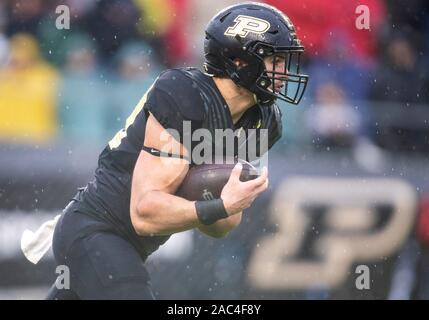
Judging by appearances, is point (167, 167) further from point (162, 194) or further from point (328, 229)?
point (328, 229)

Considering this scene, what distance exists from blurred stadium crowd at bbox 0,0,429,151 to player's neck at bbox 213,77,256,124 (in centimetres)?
232

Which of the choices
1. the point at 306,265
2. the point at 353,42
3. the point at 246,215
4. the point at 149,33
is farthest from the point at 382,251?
the point at 149,33

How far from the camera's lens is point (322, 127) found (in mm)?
7039

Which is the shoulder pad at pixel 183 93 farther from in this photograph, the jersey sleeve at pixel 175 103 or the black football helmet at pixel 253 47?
the black football helmet at pixel 253 47

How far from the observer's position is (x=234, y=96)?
430cm

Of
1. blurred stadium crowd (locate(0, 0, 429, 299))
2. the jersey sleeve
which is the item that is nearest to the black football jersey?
the jersey sleeve

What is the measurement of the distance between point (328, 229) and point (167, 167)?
9.65 feet

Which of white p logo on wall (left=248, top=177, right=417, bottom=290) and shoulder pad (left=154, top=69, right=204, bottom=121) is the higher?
shoulder pad (left=154, top=69, right=204, bottom=121)

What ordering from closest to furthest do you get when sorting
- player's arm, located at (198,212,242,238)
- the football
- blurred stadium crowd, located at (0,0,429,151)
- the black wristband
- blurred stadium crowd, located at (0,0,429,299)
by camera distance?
the black wristband, the football, player's arm, located at (198,212,242,238), blurred stadium crowd, located at (0,0,429,299), blurred stadium crowd, located at (0,0,429,151)

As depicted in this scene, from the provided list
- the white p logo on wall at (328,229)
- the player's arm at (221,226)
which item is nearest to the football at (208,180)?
the player's arm at (221,226)

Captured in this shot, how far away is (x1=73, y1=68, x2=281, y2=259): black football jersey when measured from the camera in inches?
159

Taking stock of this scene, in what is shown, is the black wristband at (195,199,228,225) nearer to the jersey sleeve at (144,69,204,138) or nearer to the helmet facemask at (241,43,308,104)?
the jersey sleeve at (144,69,204,138)

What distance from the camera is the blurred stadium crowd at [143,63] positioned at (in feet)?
21.6
